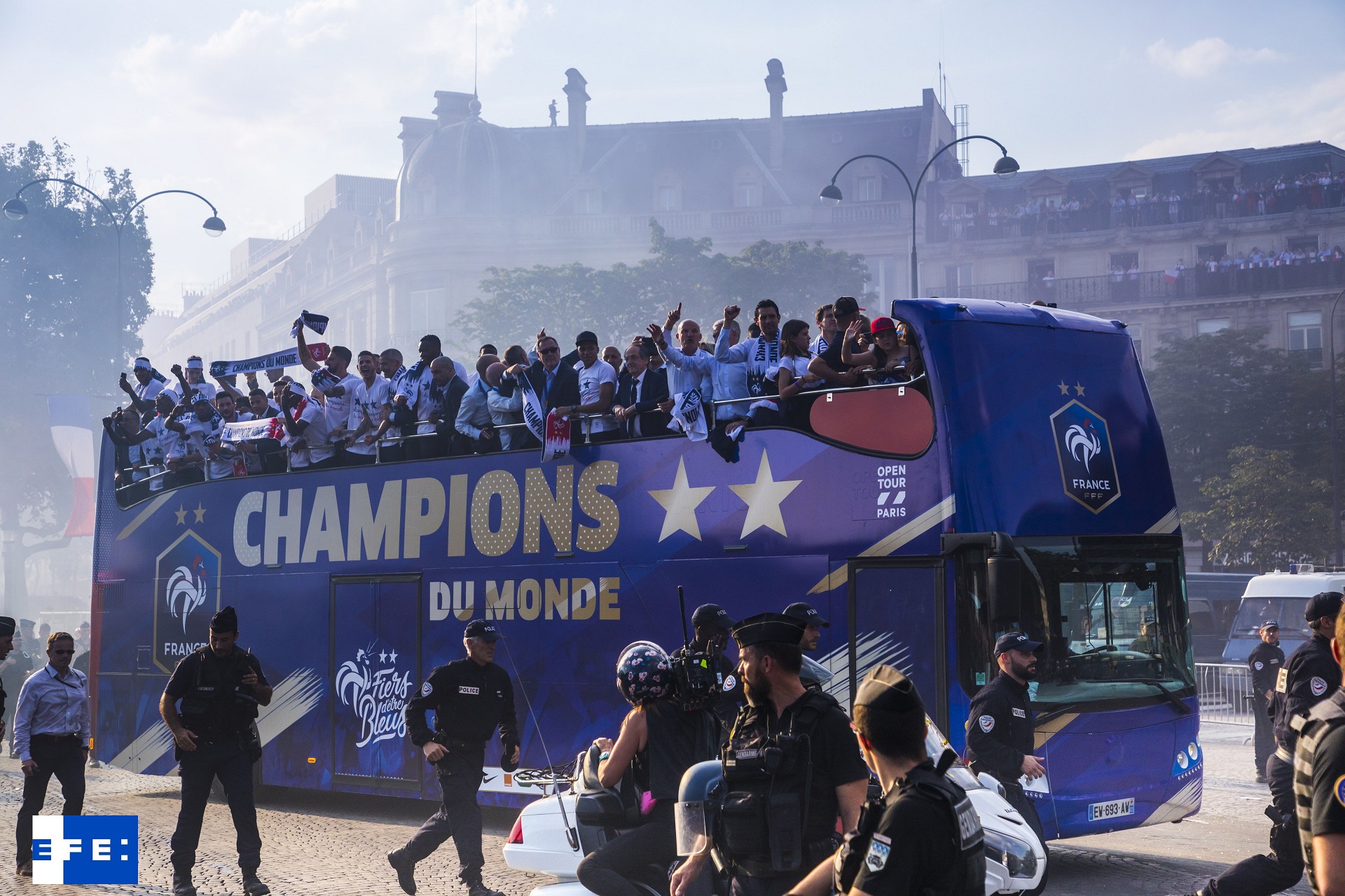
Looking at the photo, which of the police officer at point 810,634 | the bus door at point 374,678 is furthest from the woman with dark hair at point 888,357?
the bus door at point 374,678

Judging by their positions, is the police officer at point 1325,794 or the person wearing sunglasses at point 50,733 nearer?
the police officer at point 1325,794

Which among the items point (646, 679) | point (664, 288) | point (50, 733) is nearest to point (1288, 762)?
point (646, 679)

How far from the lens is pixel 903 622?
940cm

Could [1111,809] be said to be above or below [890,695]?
below

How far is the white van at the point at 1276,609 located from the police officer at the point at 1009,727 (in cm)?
1956

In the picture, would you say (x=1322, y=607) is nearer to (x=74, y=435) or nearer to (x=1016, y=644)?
(x=1016, y=644)

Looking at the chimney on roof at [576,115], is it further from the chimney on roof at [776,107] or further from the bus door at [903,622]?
the bus door at [903,622]

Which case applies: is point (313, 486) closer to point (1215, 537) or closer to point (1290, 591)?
point (1290, 591)

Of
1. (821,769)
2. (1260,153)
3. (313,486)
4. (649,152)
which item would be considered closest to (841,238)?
(649,152)

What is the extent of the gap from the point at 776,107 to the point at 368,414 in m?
70.3

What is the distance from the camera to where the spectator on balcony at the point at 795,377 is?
33.5 ft

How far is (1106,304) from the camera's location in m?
63.2

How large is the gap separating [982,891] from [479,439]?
9392 mm

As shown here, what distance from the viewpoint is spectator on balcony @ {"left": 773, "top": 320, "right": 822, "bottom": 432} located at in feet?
33.5
